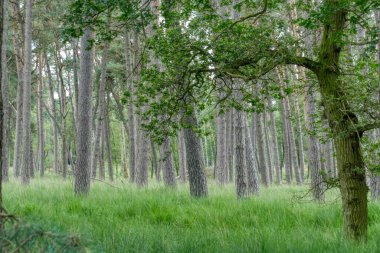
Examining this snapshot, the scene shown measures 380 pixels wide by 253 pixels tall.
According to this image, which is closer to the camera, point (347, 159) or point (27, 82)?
point (347, 159)

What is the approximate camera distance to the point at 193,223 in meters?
6.51

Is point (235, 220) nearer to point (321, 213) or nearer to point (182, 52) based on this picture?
point (321, 213)

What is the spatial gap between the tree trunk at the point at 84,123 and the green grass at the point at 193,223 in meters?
0.58

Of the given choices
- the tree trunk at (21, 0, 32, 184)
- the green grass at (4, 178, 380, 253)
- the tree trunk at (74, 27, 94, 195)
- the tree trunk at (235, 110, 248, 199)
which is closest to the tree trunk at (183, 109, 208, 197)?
the green grass at (4, 178, 380, 253)

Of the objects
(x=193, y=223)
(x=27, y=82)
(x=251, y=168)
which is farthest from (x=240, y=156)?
(x=27, y=82)

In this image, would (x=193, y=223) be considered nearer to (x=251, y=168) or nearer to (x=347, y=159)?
(x=347, y=159)

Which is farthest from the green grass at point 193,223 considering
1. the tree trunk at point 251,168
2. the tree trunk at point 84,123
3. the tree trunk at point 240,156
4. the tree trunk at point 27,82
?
the tree trunk at point 27,82

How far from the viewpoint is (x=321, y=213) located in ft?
22.7

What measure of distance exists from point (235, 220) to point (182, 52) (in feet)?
9.91

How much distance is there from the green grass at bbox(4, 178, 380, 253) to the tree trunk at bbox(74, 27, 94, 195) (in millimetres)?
580

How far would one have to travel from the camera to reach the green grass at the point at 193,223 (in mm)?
4656

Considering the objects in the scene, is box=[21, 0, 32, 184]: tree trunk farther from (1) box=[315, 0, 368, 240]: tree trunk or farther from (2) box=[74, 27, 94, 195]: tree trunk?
(1) box=[315, 0, 368, 240]: tree trunk

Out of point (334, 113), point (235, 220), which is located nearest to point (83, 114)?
point (235, 220)

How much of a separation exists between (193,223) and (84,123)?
4858 mm
